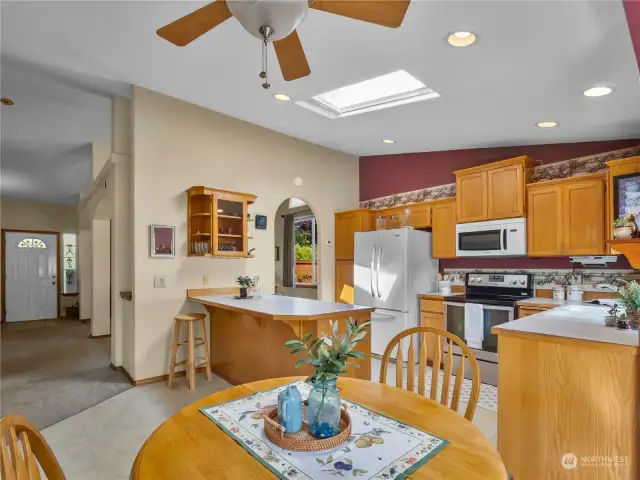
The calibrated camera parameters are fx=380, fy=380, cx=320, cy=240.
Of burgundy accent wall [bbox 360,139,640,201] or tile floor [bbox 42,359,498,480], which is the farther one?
burgundy accent wall [bbox 360,139,640,201]

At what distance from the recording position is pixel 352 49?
262 cm

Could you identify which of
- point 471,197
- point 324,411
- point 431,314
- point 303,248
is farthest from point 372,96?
point 303,248

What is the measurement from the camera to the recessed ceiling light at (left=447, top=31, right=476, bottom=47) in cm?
224

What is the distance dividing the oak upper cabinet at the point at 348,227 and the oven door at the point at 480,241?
139 centimetres

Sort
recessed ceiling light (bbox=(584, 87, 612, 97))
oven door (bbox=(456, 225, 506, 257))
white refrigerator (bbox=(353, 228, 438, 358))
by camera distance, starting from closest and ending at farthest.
A: 1. recessed ceiling light (bbox=(584, 87, 612, 97))
2. oven door (bbox=(456, 225, 506, 257))
3. white refrigerator (bbox=(353, 228, 438, 358))

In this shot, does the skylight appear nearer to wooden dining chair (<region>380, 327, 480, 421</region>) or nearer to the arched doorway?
wooden dining chair (<region>380, 327, 480, 421</region>)

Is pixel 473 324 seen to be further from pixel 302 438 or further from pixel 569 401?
pixel 302 438

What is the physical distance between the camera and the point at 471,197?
14.5ft

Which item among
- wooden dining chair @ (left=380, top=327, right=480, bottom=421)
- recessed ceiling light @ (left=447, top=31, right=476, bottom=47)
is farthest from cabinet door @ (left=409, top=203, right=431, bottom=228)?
wooden dining chair @ (left=380, top=327, right=480, bottom=421)

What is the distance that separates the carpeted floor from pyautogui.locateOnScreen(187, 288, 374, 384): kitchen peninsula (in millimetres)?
1003

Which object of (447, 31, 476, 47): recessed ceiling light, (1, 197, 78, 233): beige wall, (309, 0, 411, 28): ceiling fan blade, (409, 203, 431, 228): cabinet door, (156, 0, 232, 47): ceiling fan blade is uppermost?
(447, 31, 476, 47): recessed ceiling light

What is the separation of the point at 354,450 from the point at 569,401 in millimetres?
1440

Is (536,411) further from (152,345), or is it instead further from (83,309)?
(83,309)

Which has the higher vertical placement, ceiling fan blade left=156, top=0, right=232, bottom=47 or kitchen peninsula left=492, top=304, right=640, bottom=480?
ceiling fan blade left=156, top=0, right=232, bottom=47
